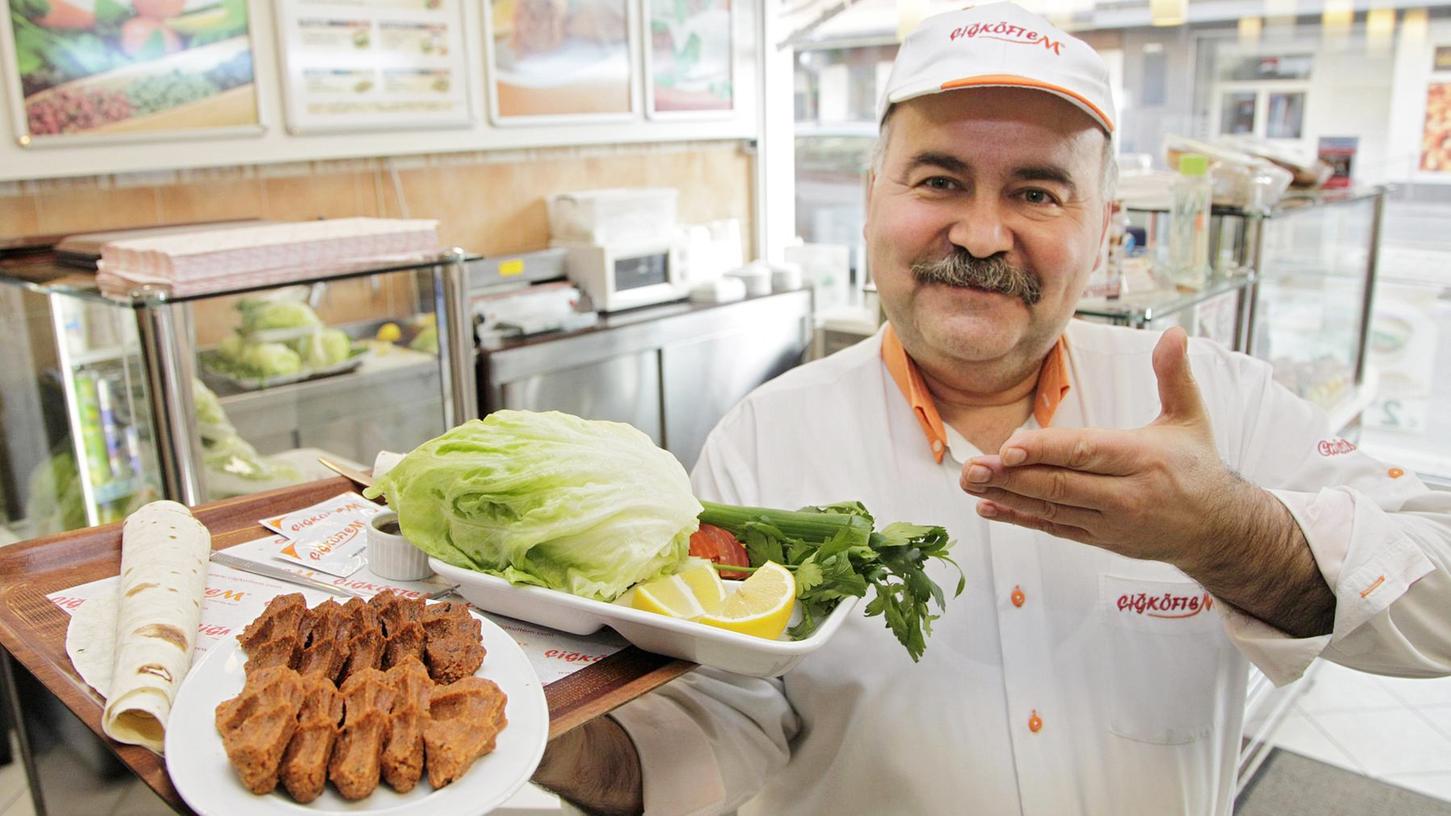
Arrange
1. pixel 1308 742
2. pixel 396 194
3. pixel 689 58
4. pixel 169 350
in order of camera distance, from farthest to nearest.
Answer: pixel 689 58 → pixel 396 194 → pixel 1308 742 → pixel 169 350

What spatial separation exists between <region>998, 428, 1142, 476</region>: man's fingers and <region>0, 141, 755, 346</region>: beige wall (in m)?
2.12

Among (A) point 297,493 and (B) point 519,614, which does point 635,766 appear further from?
Answer: (A) point 297,493

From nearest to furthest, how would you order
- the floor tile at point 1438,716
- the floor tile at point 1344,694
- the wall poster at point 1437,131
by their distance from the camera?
1. the floor tile at point 1438,716
2. the floor tile at point 1344,694
3. the wall poster at point 1437,131

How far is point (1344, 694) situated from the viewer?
152 inches

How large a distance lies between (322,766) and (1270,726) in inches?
140

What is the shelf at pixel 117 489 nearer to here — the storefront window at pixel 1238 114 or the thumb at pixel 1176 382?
the thumb at pixel 1176 382

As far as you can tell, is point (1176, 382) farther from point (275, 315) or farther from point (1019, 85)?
point (275, 315)

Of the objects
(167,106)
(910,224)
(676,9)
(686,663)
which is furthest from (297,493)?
(676,9)

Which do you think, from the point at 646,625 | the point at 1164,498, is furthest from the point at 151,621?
the point at 1164,498

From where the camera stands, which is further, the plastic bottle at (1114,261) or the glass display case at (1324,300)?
the glass display case at (1324,300)

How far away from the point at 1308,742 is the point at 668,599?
10.6ft

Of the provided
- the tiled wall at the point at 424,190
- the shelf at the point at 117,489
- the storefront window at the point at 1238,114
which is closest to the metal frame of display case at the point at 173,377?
the shelf at the point at 117,489

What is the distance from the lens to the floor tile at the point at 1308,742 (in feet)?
11.2

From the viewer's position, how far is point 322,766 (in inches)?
33.3
